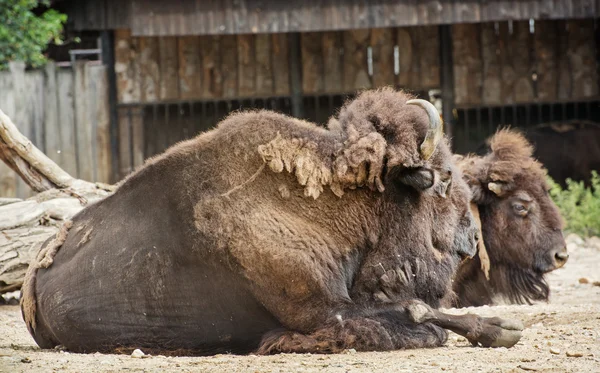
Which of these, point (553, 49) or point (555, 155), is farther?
point (555, 155)

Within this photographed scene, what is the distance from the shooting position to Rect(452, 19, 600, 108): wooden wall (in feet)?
41.9

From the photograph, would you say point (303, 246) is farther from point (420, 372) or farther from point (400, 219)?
point (420, 372)

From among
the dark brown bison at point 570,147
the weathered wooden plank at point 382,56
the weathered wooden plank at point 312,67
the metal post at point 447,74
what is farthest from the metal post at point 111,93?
the dark brown bison at point 570,147

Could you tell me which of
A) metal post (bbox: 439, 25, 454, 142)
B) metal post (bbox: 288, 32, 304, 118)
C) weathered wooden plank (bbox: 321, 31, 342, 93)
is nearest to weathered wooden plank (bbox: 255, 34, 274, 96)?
metal post (bbox: 288, 32, 304, 118)

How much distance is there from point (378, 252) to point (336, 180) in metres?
0.47

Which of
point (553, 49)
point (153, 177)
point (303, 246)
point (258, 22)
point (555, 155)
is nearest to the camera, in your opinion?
point (303, 246)

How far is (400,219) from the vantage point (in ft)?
16.4

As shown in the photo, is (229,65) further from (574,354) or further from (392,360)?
(574,354)

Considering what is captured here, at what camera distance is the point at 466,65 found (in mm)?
12734

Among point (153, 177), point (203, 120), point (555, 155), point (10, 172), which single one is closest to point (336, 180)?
point (153, 177)

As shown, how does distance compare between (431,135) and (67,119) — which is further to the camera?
(67,119)

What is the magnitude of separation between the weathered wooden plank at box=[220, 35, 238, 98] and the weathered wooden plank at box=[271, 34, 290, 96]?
1.79 ft

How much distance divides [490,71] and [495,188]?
19.4 feet

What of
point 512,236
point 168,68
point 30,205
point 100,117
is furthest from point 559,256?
point 100,117
